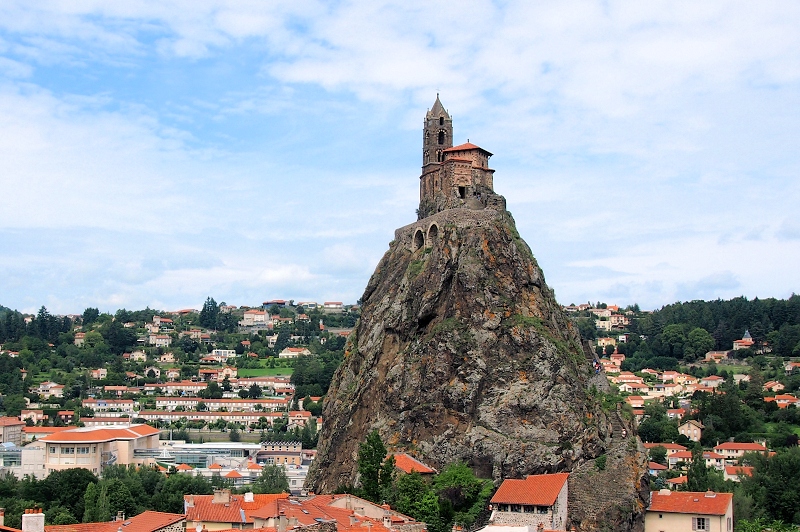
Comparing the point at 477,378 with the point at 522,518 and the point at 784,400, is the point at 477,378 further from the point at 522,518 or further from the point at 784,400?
the point at 784,400

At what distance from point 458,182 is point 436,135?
9405 mm

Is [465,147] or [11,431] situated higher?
[465,147]

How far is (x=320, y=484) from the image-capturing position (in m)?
83.0

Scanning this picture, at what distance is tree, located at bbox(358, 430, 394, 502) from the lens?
66750 mm

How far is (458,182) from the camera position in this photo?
297 ft

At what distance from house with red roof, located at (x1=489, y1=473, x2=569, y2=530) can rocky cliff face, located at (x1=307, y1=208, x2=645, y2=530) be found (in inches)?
193

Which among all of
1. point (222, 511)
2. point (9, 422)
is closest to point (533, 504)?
point (222, 511)

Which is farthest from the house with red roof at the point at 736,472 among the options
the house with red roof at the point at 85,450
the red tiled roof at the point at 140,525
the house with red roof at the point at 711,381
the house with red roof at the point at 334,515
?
the red tiled roof at the point at 140,525

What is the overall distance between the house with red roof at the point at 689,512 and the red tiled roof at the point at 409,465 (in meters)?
14.8

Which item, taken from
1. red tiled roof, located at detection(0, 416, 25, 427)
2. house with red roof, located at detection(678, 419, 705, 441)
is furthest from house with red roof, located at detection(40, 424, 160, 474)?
house with red roof, located at detection(678, 419, 705, 441)

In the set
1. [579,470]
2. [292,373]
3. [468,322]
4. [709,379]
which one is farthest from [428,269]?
[292,373]

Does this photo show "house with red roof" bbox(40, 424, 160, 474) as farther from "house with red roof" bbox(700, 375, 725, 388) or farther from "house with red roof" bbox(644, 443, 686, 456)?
"house with red roof" bbox(700, 375, 725, 388)

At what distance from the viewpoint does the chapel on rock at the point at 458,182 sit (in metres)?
89.9

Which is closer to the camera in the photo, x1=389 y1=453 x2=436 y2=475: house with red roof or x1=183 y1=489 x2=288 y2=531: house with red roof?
x1=183 y1=489 x2=288 y2=531: house with red roof
